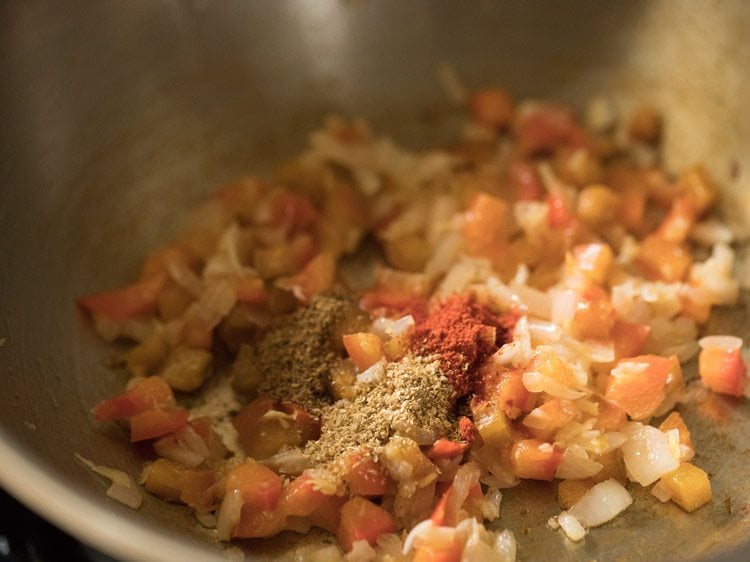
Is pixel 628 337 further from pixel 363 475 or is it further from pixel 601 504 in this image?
pixel 363 475

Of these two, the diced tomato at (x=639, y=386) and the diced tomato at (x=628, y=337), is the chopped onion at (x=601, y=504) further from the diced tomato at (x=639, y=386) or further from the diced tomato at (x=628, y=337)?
the diced tomato at (x=628, y=337)

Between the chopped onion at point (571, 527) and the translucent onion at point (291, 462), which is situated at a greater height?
the translucent onion at point (291, 462)

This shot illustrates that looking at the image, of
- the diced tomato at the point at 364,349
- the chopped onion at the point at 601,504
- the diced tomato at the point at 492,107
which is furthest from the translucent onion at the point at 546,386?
the diced tomato at the point at 492,107

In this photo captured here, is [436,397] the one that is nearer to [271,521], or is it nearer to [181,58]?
[271,521]

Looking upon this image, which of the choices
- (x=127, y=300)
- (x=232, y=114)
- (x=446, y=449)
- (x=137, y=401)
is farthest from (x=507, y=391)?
(x=232, y=114)

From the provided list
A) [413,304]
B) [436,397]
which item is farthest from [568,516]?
[413,304]

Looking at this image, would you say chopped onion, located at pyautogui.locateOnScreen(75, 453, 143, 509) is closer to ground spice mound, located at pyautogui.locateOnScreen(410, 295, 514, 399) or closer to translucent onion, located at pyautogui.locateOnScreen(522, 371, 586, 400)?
ground spice mound, located at pyautogui.locateOnScreen(410, 295, 514, 399)

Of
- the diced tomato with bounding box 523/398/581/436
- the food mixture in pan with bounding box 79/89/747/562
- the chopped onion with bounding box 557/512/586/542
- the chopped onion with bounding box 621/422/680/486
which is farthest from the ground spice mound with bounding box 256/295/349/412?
the chopped onion with bounding box 621/422/680/486
